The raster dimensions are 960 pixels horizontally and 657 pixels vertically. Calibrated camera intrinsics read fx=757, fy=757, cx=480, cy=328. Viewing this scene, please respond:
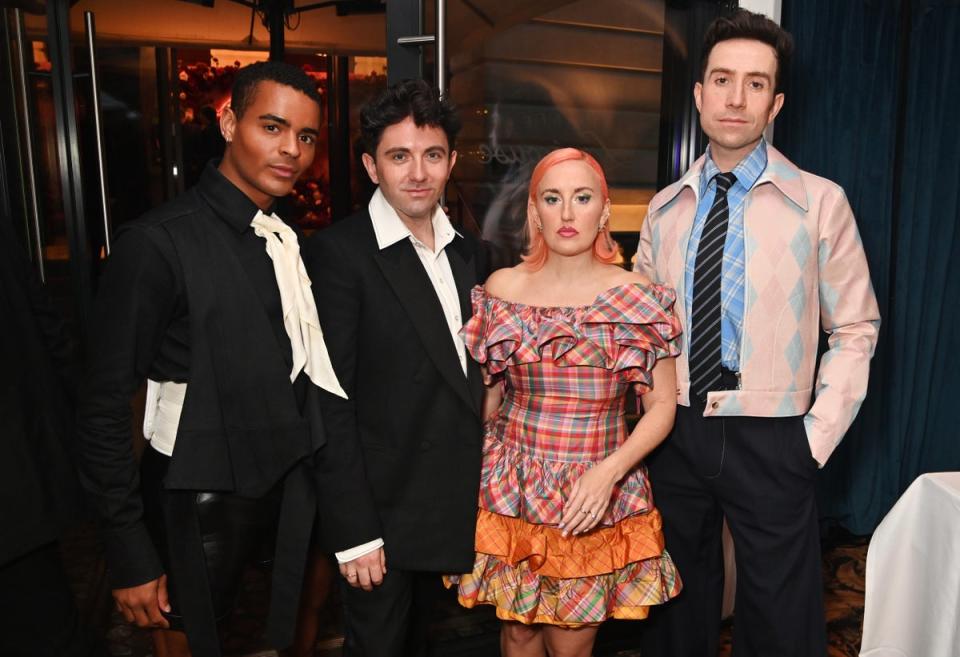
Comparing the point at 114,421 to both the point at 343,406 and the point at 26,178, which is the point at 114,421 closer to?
the point at 343,406

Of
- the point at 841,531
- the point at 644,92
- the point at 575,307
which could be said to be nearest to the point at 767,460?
the point at 575,307

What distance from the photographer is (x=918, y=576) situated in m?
1.72

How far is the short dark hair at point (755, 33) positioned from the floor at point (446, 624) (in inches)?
70.8

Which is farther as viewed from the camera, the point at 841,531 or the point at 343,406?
the point at 841,531

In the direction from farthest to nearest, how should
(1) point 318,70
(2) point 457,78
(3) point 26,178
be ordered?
(1) point 318,70, (3) point 26,178, (2) point 457,78

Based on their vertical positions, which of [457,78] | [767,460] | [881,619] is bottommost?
[881,619]

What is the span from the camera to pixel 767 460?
1.77 meters

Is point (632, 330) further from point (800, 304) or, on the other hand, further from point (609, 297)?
point (800, 304)

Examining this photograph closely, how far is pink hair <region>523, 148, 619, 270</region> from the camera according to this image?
64.6 inches

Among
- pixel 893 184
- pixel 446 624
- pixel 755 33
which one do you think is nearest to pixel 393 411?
pixel 755 33

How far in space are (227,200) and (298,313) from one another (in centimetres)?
27

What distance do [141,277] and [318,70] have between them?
5.28 metres

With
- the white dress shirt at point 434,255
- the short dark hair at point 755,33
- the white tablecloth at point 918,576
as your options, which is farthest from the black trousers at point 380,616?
the short dark hair at point 755,33

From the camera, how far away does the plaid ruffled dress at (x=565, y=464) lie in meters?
1.60
